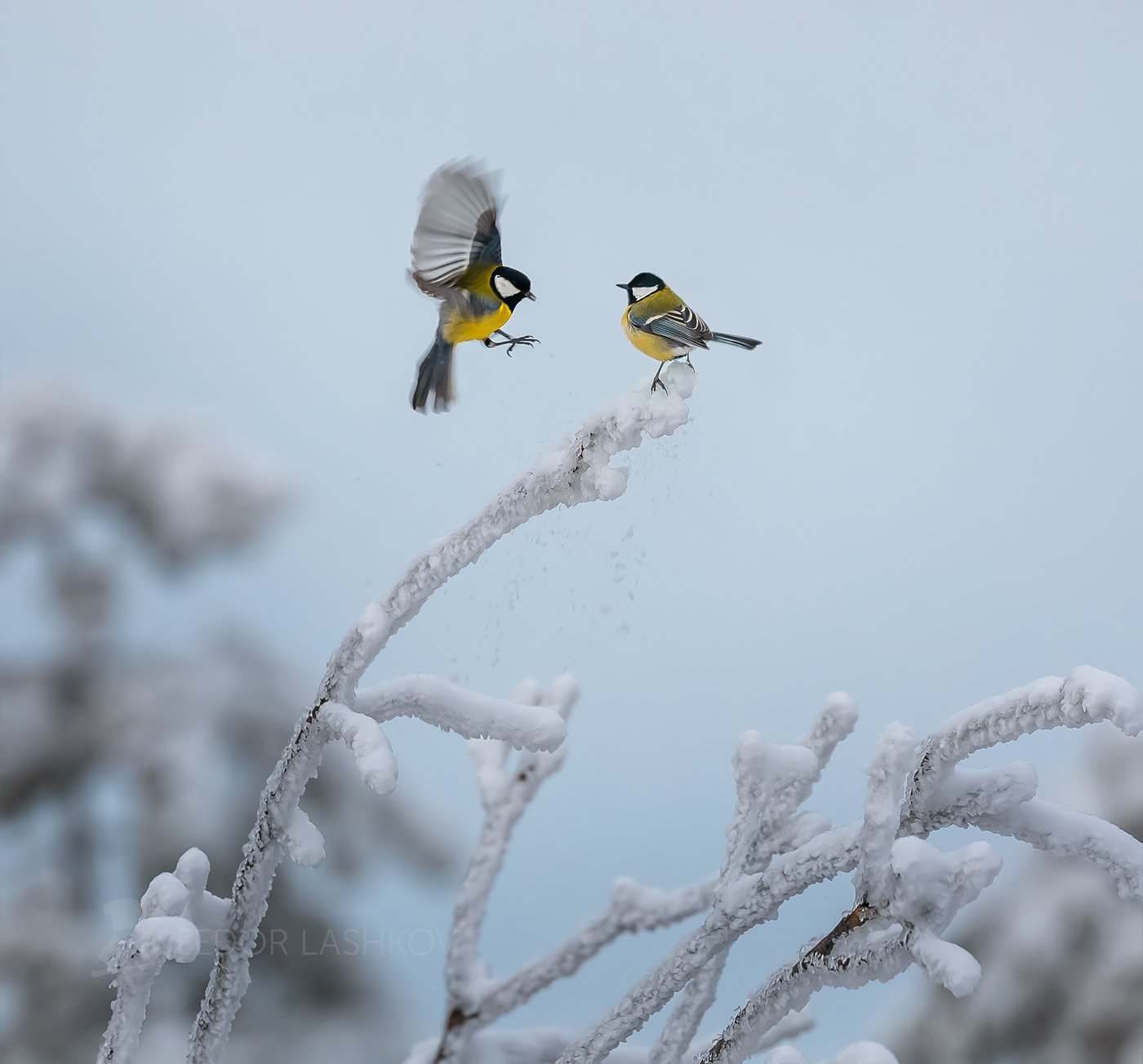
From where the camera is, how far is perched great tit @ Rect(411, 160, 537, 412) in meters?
1.08

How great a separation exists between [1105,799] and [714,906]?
2.19 meters

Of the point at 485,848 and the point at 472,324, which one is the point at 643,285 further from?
the point at 485,848

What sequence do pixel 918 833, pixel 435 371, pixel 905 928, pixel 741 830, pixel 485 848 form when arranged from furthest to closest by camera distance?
pixel 485 848
pixel 435 371
pixel 741 830
pixel 918 833
pixel 905 928

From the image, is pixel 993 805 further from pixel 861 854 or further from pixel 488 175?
pixel 488 175

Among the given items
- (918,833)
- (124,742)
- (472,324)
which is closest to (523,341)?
(472,324)

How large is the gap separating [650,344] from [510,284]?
0.64ft

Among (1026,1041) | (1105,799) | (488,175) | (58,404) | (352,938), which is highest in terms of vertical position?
(488,175)

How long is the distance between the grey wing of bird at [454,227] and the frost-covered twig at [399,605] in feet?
1.00

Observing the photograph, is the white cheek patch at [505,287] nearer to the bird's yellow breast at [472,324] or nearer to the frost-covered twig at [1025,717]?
the bird's yellow breast at [472,324]

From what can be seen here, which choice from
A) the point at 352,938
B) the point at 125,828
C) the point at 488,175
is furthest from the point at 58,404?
the point at 488,175

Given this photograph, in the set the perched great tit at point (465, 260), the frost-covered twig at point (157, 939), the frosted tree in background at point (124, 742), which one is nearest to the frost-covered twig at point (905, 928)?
the frost-covered twig at point (157, 939)

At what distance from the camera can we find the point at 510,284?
1152mm

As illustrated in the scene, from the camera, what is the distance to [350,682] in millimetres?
1047

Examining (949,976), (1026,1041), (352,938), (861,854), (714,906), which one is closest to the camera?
(949,976)
